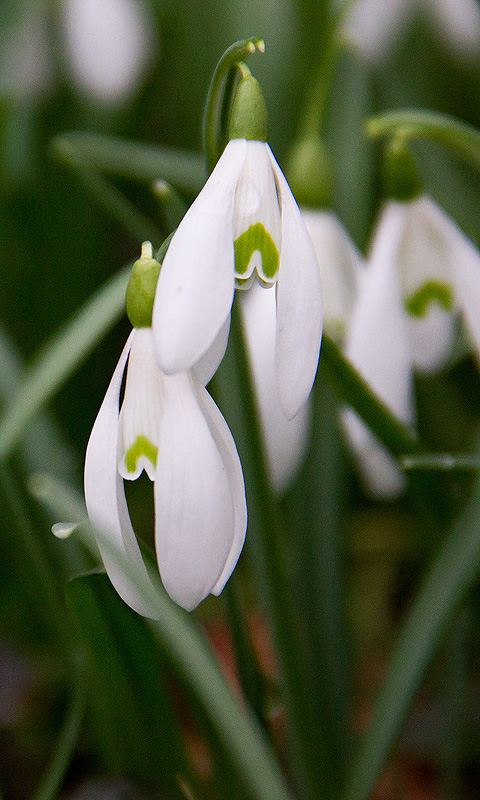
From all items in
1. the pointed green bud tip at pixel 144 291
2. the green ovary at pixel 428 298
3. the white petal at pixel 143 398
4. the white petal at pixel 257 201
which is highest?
the white petal at pixel 257 201

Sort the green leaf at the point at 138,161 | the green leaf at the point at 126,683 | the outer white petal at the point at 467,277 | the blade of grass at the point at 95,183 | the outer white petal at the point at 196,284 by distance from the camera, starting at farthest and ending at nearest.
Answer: the green leaf at the point at 138,161 → the blade of grass at the point at 95,183 → the outer white petal at the point at 467,277 → the green leaf at the point at 126,683 → the outer white petal at the point at 196,284

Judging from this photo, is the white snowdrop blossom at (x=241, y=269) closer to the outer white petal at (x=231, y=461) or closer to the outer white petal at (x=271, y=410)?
the outer white petal at (x=231, y=461)

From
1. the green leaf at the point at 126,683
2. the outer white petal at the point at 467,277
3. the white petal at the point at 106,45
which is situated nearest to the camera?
the green leaf at the point at 126,683

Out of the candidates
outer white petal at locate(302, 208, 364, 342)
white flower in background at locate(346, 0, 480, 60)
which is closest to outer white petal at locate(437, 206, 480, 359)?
outer white petal at locate(302, 208, 364, 342)

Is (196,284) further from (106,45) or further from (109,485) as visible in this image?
(106,45)

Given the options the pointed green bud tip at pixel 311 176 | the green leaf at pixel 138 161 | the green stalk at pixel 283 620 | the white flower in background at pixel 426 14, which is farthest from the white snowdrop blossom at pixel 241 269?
the white flower in background at pixel 426 14

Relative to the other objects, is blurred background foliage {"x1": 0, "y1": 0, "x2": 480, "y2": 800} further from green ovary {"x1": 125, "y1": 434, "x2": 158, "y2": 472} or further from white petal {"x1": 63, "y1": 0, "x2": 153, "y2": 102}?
green ovary {"x1": 125, "y1": 434, "x2": 158, "y2": 472}

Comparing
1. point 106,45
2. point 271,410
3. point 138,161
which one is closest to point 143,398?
point 271,410
